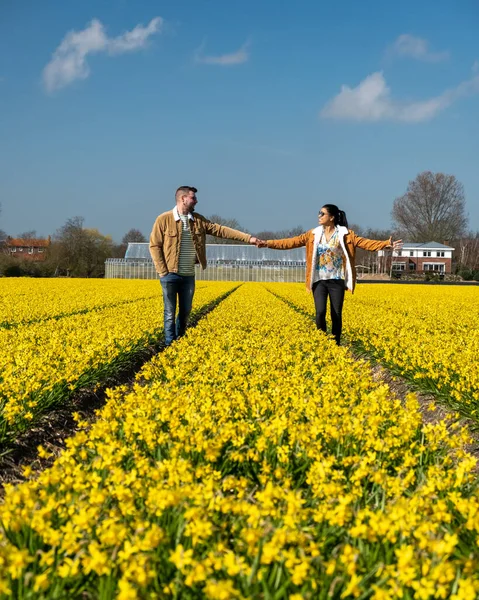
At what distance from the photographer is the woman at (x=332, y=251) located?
9641 millimetres

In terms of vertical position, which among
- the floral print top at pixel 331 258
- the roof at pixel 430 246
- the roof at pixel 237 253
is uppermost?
the roof at pixel 430 246

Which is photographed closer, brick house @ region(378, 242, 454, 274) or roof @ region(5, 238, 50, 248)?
brick house @ region(378, 242, 454, 274)

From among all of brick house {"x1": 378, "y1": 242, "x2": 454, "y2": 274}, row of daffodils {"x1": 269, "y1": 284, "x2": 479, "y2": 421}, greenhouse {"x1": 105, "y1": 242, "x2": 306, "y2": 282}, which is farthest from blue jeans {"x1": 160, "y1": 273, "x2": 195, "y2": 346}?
brick house {"x1": 378, "y1": 242, "x2": 454, "y2": 274}

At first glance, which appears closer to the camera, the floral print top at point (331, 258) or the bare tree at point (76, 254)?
the floral print top at point (331, 258)

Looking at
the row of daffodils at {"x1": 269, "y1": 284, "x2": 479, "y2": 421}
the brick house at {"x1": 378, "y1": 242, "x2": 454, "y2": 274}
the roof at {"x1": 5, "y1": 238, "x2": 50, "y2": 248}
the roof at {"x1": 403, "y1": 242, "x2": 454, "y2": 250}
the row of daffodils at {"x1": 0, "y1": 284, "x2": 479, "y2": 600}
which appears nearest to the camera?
the row of daffodils at {"x1": 0, "y1": 284, "x2": 479, "y2": 600}

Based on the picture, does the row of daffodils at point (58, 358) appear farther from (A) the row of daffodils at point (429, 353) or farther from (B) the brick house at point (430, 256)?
(B) the brick house at point (430, 256)

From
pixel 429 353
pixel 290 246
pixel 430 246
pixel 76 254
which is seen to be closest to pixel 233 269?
pixel 76 254

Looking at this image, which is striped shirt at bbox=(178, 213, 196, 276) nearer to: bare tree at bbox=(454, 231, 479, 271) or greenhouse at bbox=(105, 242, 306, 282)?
greenhouse at bbox=(105, 242, 306, 282)

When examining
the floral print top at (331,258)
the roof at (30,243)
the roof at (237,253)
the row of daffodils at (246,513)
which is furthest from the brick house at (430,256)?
the row of daffodils at (246,513)

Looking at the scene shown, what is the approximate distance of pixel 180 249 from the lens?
979 cm

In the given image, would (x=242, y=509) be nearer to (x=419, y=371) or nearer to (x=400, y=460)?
(x=400, y=460)

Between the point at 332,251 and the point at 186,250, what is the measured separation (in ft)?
7.91

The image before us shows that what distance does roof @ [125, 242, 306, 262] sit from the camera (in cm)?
7625

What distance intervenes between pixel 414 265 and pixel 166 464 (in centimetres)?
11535
